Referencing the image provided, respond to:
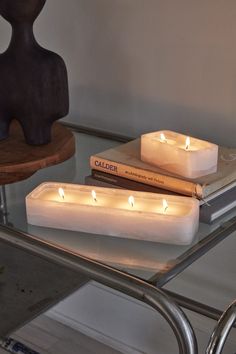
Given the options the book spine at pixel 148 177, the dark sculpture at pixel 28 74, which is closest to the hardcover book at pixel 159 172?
the book spine at pixel 148 177

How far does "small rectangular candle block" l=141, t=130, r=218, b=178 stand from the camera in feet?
2.65

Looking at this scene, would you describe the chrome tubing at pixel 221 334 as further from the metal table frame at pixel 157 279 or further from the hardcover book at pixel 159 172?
the hardcover book at pixel 159 172

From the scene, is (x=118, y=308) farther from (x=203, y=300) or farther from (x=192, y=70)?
(x=192, y=70)

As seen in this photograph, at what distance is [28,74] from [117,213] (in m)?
0.26

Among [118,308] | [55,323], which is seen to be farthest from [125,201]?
[55,323]

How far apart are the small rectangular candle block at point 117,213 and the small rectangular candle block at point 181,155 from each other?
0.21ft

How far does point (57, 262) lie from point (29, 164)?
211mm

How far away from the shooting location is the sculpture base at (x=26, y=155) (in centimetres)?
88

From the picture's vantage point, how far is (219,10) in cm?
93

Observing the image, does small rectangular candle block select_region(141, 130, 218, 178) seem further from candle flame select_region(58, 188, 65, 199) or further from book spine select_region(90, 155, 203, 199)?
candle flame select_region(58, 188, 65, 199)

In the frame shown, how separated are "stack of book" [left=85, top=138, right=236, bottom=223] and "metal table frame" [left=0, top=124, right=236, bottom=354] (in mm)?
35

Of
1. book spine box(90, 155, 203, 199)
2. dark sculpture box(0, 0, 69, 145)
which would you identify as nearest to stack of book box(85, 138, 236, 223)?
book spine box(90, 155, 203, 199)

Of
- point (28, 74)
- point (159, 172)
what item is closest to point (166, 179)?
point (159, 172)

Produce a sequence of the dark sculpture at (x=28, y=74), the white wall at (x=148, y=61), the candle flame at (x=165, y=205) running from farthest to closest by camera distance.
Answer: the white wall at (x=148, y=61), the dark sculpture at (x=28, y=74), the candle flame at (x=165, y=205)
